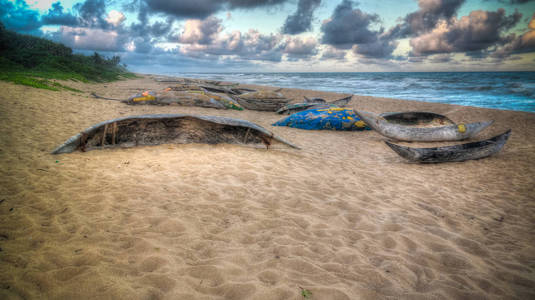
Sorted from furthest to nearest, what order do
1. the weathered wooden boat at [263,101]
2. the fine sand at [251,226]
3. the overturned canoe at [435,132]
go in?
the weathered wooden boat at [263,101]
the overturned canoe at [435,132]
the fine sand at [251,226]

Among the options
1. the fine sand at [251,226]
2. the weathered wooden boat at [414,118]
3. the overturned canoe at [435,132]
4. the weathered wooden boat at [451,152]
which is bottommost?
the fine sand at [251,226]

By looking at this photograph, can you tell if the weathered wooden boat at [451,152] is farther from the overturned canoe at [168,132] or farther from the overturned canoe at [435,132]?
the overturned canoe at [168,132]

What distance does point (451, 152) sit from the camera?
5246 millimetres

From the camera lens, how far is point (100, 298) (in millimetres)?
1491

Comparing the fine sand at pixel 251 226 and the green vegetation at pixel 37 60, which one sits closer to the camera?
the fine sand at pixel 251 226

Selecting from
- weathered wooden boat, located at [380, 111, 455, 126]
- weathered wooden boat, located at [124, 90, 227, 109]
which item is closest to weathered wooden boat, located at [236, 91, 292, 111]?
weathered wooden boat, located at [124, 90, 227, 109]

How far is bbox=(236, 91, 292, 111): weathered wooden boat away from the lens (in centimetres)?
1206

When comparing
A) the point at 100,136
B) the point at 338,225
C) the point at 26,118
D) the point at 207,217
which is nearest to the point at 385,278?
the point at 338,225

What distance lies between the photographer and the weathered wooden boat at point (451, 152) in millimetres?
5141

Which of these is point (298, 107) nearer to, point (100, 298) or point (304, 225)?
point (304, 225)

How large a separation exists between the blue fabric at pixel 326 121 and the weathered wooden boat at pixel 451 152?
11.5ft

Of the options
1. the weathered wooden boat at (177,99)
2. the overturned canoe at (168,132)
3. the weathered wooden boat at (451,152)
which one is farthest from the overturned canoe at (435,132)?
the weathered wooden boat at (177,99)

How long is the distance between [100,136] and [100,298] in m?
3.98

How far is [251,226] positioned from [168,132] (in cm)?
357
